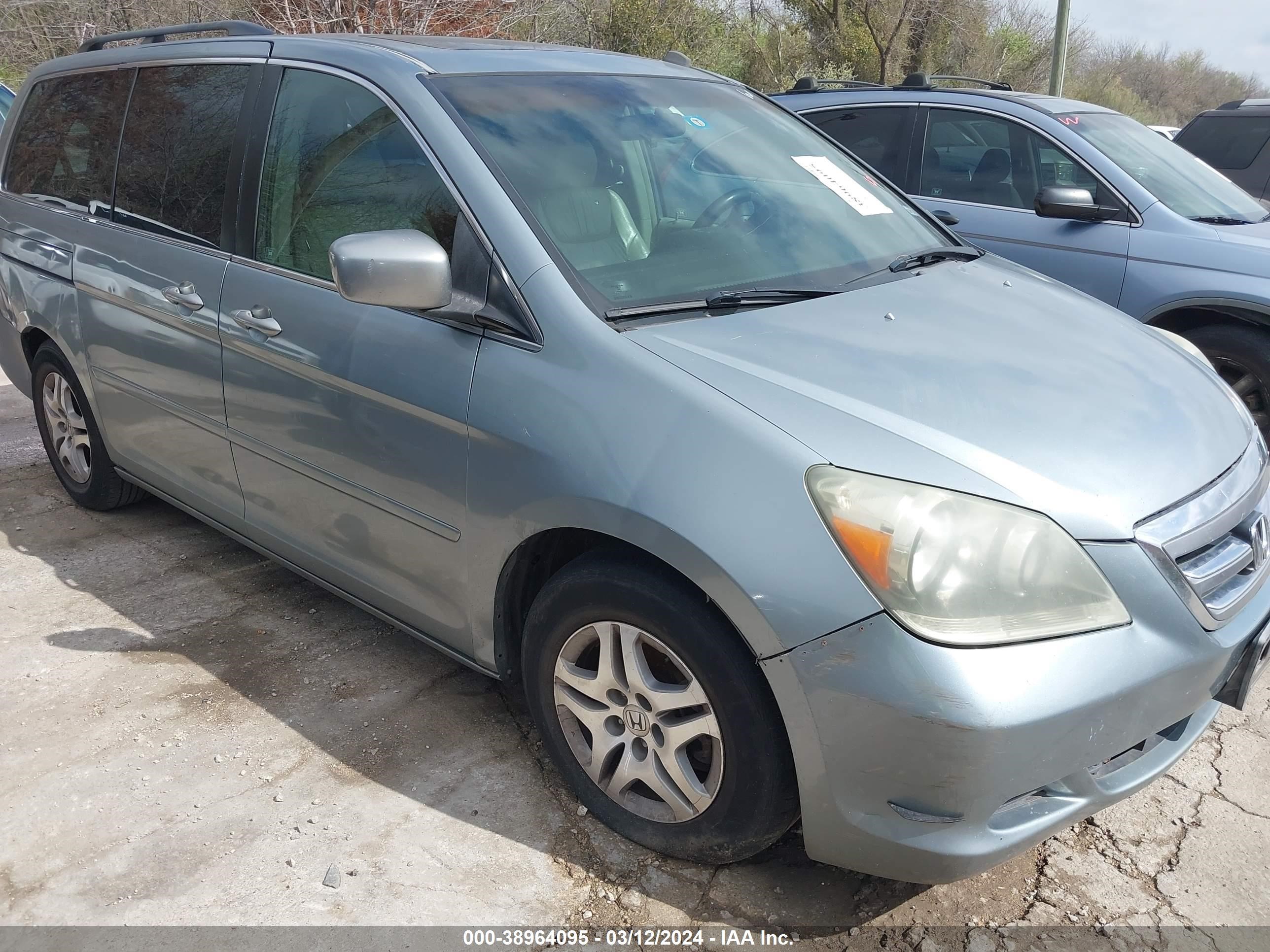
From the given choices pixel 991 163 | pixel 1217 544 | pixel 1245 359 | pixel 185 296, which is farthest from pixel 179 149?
pixel 1245 359

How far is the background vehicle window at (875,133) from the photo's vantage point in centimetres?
593

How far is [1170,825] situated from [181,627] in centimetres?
299

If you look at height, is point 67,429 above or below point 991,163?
below

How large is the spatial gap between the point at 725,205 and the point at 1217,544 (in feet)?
4.86

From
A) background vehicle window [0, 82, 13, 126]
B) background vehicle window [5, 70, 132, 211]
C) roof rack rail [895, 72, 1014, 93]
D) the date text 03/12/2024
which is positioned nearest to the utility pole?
roof rack rail [895, 72, 1014, 93]

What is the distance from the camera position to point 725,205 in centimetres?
293

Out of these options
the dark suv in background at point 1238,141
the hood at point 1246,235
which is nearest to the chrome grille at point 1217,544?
the hood at point 1246,235

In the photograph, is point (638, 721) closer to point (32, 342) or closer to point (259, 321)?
point (259, 321)

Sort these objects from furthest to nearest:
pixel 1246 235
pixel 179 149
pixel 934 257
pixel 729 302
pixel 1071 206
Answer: pixel 1071 206
pixel 1246 235
pixel 179 149
pixel 934 257
pixel 729 302

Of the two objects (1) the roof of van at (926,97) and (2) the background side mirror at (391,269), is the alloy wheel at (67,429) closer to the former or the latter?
(2) the background side mirror at (391,269)

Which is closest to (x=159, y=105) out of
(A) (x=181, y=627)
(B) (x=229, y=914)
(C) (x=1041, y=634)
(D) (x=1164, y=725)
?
(A) (x=181, y=627)

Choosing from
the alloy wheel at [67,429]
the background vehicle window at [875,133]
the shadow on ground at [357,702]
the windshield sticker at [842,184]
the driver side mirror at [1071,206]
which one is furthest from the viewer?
the background vehicle window at [875,133]

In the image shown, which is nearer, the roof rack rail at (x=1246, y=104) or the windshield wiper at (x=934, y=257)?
the windshield wiper at (x=934, y=257)

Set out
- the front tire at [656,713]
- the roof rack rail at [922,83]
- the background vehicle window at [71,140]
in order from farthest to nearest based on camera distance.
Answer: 1. the roof rack rail at [922,83]
2. the background vehicle window at [71,140]
3. the front tire at [656,713]
